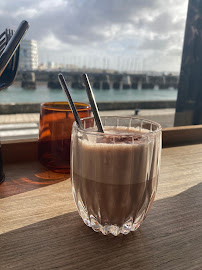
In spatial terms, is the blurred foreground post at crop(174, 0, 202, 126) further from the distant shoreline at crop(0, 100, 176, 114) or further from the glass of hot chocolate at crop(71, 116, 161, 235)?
the glass of hot chocolate at crop(71, 116, 161, 235)

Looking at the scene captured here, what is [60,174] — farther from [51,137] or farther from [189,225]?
[189,225]

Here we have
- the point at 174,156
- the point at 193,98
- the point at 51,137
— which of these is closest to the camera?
the point at 51,137

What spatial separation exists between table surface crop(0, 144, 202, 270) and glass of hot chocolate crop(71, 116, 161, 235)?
0.9 inches

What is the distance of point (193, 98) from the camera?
2.07 metres

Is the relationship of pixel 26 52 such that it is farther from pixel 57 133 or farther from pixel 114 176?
pixel 114 176

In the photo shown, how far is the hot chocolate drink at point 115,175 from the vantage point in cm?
25

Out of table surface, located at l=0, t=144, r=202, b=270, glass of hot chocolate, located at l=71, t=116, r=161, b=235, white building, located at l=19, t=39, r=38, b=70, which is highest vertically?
white building, located at l=19, t=39, r=38, b=70

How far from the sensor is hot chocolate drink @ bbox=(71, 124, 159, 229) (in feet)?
0.82

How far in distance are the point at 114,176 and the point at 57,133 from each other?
0.22m

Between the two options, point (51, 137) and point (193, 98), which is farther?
point (193, 98)

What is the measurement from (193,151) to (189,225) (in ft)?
1.11

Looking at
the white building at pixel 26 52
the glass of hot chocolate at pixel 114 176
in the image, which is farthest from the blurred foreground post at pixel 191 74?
the glass of hot chocolate at pixel 114 176

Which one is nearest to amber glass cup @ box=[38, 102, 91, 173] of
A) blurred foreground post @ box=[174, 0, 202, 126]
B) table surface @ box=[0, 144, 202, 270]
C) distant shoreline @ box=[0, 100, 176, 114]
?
table surface @ box=[0, 144, 202, 270]

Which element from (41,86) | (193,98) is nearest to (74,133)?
(193,98)
